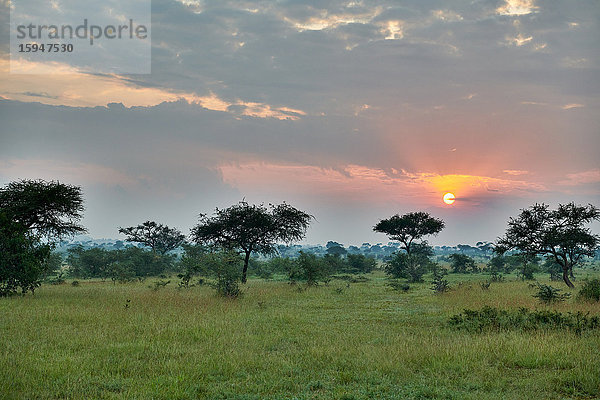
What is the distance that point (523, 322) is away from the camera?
49.9 ft

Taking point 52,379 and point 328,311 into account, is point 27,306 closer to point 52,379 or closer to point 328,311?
point 52,379

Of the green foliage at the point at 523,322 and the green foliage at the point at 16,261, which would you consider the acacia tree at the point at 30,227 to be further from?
the green foliage at the point at 523,322

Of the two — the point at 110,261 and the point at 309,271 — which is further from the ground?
the point at 110,261

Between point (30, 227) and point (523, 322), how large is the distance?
29.6 meters

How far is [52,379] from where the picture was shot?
9297 mm

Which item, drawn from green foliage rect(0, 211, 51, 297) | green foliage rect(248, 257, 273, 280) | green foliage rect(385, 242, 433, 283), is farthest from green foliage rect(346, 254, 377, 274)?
green foliage rect(0, 211, 51, 297)

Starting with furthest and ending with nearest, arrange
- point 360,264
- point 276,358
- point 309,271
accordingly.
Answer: point 360,264
point 309,271
point 276,358

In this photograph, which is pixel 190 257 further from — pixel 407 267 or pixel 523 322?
pixel 523 322

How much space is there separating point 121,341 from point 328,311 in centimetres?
1027

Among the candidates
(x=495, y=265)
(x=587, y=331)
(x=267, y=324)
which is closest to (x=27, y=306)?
(x=267, y=324)

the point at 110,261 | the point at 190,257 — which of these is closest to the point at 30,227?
Result: the point at 190,257

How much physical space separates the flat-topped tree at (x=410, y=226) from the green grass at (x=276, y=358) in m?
45.6

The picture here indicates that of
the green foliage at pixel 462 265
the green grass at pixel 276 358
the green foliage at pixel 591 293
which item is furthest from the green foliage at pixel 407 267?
the green grass at pixel 276 358

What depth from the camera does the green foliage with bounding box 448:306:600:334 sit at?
47.2 feet
